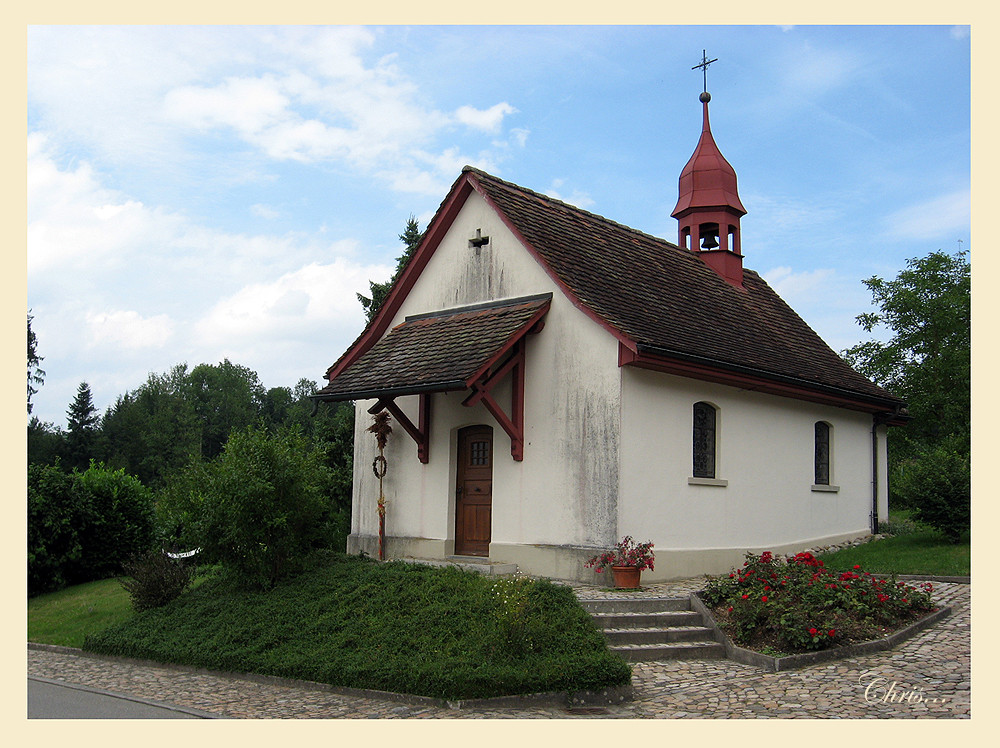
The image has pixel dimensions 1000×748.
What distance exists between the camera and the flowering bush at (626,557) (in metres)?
12.5

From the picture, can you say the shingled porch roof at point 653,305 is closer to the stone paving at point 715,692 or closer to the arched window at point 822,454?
the arched window at point 822,454

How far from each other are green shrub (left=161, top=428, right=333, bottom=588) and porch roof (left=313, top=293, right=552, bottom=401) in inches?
62.1

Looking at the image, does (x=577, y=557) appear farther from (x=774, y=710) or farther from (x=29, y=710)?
(x=29, y=710)

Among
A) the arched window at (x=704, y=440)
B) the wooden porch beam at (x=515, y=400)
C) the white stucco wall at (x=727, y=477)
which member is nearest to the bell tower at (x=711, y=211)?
the white stucco wall at (x=727, y=477)

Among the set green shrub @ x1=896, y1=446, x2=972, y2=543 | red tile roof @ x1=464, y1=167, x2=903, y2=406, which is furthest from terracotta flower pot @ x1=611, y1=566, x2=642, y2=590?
green shrub @ x1=896, y1=446, x2=972, y2=543

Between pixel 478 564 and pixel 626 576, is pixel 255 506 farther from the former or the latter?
pixel 626 576

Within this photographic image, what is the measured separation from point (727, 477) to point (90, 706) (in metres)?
10.2

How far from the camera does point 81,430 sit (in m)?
57.2

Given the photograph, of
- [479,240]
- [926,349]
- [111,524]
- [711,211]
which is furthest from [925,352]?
[111,524]

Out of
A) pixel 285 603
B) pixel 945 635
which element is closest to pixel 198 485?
pixel 285 603

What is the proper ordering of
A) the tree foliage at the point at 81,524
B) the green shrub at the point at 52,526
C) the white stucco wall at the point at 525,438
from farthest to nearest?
the tree foliage at the point at 81,524, the green shrub at the point at 52,526, the white stucco wall at the point at 525,438

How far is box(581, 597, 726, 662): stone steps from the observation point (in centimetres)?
1012

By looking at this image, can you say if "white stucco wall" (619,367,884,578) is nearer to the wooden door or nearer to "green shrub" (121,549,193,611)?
the wooden door

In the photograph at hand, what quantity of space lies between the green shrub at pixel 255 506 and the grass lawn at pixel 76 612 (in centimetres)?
201
